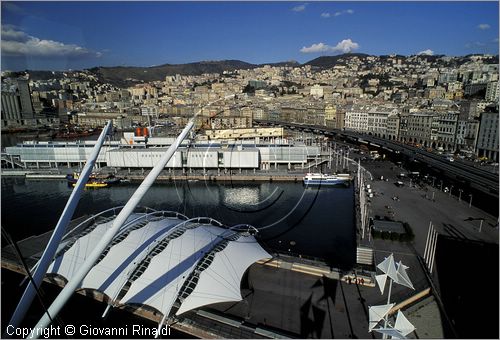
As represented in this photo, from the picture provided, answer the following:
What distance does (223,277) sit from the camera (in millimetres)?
5223

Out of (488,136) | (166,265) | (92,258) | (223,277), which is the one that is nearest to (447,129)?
(488,136)

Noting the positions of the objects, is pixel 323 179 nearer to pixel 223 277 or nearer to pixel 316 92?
pixel 223 277

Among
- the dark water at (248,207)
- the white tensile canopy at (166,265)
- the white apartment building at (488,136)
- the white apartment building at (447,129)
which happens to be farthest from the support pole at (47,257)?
the white apartment building at (447,129)

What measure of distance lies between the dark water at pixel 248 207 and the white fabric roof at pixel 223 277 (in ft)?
8.16

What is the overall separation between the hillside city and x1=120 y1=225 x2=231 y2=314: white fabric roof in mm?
2182

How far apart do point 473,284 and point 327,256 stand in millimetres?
3024

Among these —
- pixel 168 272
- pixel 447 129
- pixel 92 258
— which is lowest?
pixel 168 272

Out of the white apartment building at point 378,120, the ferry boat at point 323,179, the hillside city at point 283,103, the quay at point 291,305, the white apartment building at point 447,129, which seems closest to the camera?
the quay at point 291,305

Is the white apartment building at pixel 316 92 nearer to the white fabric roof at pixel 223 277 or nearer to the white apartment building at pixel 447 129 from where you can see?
the white apartment building at pixel 447 129

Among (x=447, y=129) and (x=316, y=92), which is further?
(x=316, y=92)

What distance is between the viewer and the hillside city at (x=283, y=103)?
8.06 meters

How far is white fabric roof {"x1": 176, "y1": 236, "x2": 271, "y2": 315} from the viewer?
483cm

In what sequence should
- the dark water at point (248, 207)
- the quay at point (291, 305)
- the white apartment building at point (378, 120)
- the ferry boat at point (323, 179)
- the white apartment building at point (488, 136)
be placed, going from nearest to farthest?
1. the quay at point (291, 305)
2. the dark water at point (248, 207)
3. the ferry boat at point (323, 179)
4. the white apartment building at point (488, 136)
5. the white apartment building at point (378, 120)

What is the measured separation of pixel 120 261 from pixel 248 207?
7.00 m
